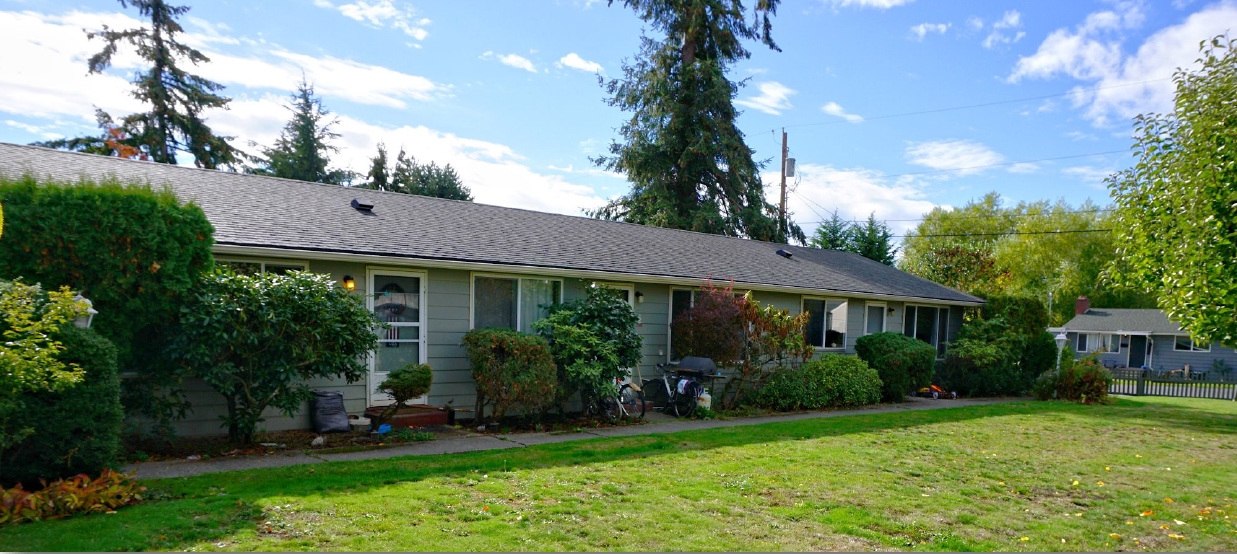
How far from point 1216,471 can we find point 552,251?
9.83 metres

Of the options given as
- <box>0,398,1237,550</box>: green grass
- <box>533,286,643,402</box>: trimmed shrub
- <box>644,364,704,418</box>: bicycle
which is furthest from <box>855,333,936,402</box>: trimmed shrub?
<box>533,286,643,402</box>: trimmed shrub

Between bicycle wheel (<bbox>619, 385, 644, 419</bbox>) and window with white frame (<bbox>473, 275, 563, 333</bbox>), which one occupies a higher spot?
window with white frame (<bbox>473, 275, 563, 333</bbox>)

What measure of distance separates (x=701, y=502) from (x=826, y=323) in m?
12.0

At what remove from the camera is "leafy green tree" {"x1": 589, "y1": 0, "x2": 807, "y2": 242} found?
94.2 feet

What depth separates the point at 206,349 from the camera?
748cm

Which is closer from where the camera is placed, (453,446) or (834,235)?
(453,446)

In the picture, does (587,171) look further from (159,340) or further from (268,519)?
(268,519)

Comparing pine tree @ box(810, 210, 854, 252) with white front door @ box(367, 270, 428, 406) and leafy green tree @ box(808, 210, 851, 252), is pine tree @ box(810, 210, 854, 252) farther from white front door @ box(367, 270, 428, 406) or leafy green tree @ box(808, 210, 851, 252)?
white front door @ box(367, 270, 428, 406)

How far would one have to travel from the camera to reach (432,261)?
10195mm

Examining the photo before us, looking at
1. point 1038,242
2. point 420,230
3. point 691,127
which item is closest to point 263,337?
point 420,230

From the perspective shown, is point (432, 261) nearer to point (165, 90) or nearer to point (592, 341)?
point (592, 341)

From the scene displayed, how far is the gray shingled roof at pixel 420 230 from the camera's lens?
9.77 meters

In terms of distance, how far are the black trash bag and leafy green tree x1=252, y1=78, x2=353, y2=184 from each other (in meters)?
26.4

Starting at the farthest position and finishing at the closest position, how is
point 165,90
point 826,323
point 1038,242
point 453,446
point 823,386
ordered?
point 1038,242, point 165,90, point 826,323, point 823,386, point 453,446
